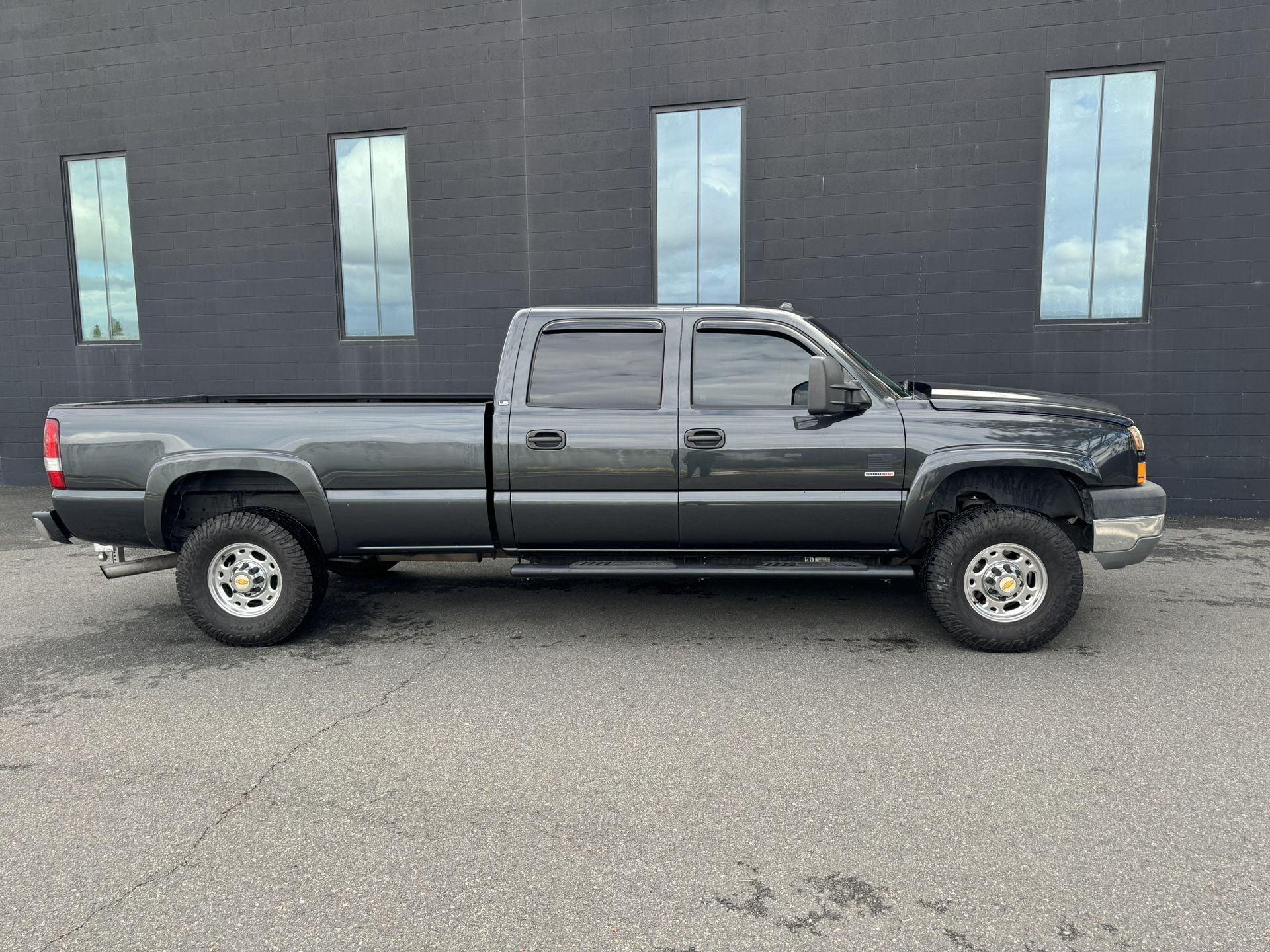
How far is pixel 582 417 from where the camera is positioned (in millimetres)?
4914

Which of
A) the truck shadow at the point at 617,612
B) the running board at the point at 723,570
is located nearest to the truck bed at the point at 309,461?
the running board at the point at 723,570

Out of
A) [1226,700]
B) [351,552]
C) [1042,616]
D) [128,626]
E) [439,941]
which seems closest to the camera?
[439,941]

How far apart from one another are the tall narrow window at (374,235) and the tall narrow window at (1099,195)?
7.29 metres

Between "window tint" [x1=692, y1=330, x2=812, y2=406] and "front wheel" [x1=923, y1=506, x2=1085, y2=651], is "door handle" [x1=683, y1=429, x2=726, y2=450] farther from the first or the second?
"front wheel" [x1=923, y1=506, x2=1085, y2=651]

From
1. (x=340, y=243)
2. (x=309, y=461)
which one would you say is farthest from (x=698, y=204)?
(x=309, y=461)

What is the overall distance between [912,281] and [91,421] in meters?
7.70

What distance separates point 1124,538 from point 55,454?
20.4 feet

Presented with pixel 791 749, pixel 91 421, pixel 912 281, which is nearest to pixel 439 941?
pixel 791 749

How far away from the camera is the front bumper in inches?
185

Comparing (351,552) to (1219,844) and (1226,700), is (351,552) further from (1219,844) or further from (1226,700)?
(1226,700)

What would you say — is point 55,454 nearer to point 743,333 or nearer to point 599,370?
point 599,370

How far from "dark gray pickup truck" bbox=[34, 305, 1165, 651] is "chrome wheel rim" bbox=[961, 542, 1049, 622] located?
12 millimetres

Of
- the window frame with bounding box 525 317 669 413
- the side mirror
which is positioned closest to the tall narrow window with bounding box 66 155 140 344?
the window frame with bounding box 525 317 669 413

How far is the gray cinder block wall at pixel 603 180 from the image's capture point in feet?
28.0
